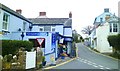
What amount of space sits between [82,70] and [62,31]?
23.0 meters

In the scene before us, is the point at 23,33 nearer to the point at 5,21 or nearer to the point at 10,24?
the point at 10,24

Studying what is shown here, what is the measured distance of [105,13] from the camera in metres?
73.6

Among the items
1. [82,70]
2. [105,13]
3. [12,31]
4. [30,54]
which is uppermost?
[105,13]

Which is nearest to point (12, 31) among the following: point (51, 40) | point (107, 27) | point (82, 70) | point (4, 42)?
point (51, 40)

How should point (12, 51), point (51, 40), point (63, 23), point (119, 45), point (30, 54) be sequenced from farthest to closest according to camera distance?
point (63, 23) → point (119, 45) → point (51, 40) → point (12, 51) → point (30, 54)

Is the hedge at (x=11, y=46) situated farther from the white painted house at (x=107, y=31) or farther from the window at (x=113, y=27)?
the window at (x=113, y=27)

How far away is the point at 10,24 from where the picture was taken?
1133 inches

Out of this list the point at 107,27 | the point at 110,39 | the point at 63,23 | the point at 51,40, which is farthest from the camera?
the point at 107,27

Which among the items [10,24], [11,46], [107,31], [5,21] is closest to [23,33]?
[10,24]

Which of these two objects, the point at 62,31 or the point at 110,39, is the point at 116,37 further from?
the point at 62,31

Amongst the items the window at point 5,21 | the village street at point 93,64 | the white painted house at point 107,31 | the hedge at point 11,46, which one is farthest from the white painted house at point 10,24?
the white painted house at point 107,31

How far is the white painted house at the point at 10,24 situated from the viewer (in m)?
25.7

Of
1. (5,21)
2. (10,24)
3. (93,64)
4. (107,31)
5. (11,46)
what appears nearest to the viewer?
(11,46)

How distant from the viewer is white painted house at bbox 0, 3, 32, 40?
84.5ft
